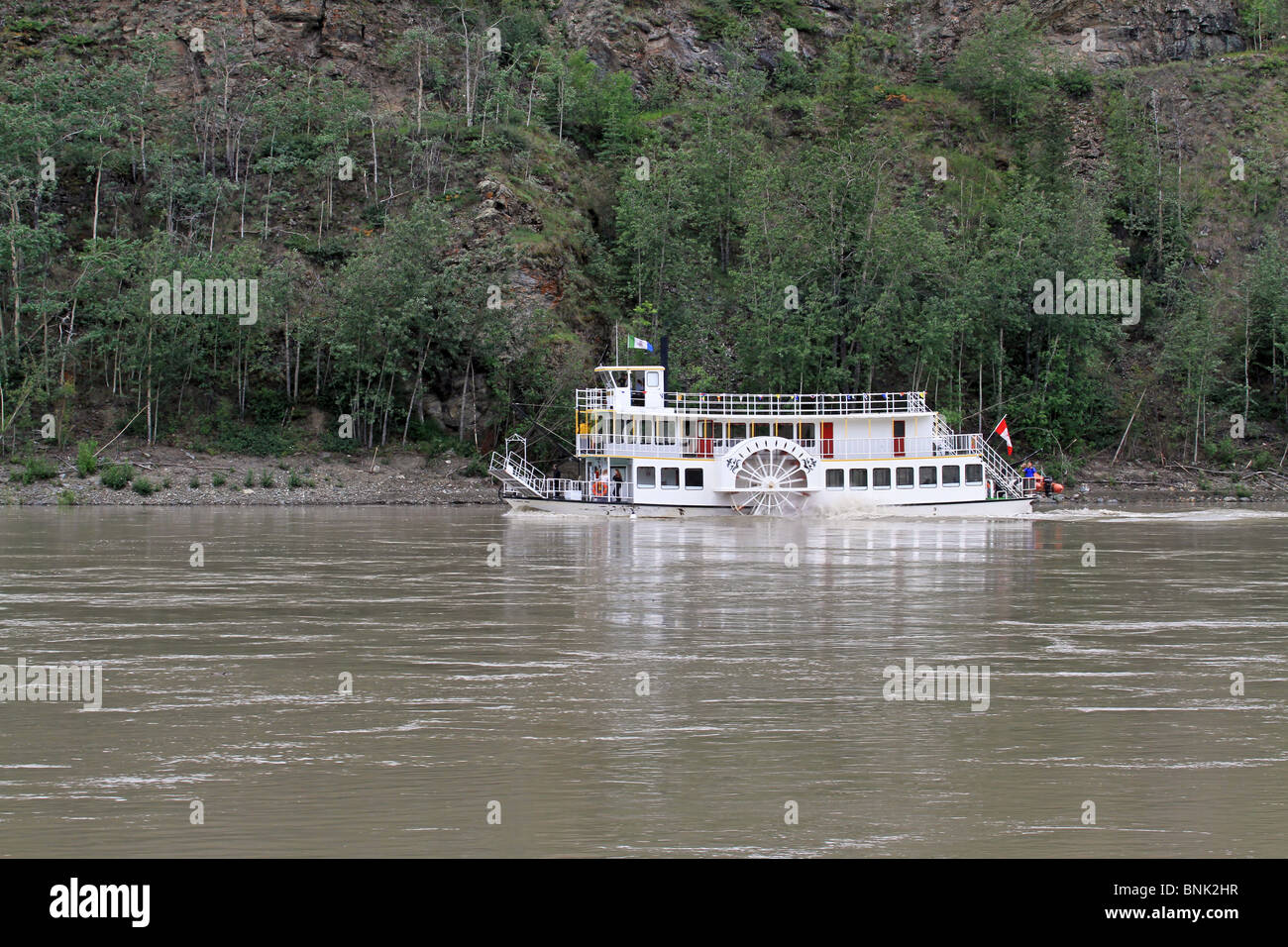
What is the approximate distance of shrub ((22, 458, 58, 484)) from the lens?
166 feet

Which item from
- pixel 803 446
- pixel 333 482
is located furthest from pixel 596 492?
pixel 333 482

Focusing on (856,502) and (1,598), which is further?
(856,502)

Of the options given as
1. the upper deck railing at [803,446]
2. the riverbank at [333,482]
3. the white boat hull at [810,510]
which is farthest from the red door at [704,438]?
the riverbank at [333,482]

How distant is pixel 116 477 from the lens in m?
50.5

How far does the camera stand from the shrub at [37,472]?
50500 millimetres

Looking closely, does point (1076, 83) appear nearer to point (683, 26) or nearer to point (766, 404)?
point (683, 26)

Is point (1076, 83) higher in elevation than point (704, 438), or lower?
higher

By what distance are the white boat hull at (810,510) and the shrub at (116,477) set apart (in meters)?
16.0

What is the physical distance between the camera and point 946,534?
1534 inches

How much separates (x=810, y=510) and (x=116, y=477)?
28.0 meters

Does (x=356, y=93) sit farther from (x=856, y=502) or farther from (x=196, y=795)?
(x=196, y=795)

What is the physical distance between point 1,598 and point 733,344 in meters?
47.8

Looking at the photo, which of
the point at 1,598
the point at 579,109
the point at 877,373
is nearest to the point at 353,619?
the point at 1,598

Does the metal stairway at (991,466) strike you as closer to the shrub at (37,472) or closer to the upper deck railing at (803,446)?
the upper deck railing at (803,446)
